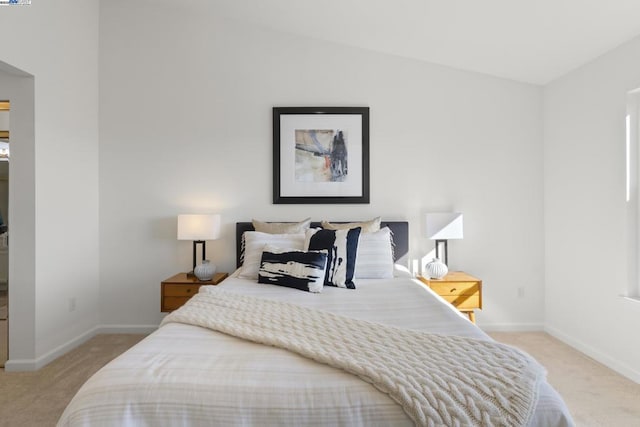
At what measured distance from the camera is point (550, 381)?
2.50m

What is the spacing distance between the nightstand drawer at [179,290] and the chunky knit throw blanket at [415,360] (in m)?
1.38

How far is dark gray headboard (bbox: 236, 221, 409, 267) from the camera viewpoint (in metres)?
3.44

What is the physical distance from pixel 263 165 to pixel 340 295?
5.67ft

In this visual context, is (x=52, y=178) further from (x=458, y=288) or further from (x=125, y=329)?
(x=458, y=288)

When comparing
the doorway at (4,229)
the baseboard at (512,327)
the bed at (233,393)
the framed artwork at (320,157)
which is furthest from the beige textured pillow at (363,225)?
the doorway at (4,229)

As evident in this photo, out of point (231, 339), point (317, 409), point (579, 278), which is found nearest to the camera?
point (317, 409)

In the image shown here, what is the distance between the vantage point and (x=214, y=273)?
325 centimetres

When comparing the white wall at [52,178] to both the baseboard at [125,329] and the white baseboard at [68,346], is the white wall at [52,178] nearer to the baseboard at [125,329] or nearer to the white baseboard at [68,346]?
the white baseboard at [68,346]

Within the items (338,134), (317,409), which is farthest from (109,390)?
(338,134)

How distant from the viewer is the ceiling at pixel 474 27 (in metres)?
2.45

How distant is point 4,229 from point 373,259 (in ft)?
10.1

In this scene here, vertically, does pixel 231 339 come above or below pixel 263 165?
below

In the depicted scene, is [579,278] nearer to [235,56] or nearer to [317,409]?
[317,409]

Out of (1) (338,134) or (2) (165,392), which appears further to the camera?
(1) (338,134)
